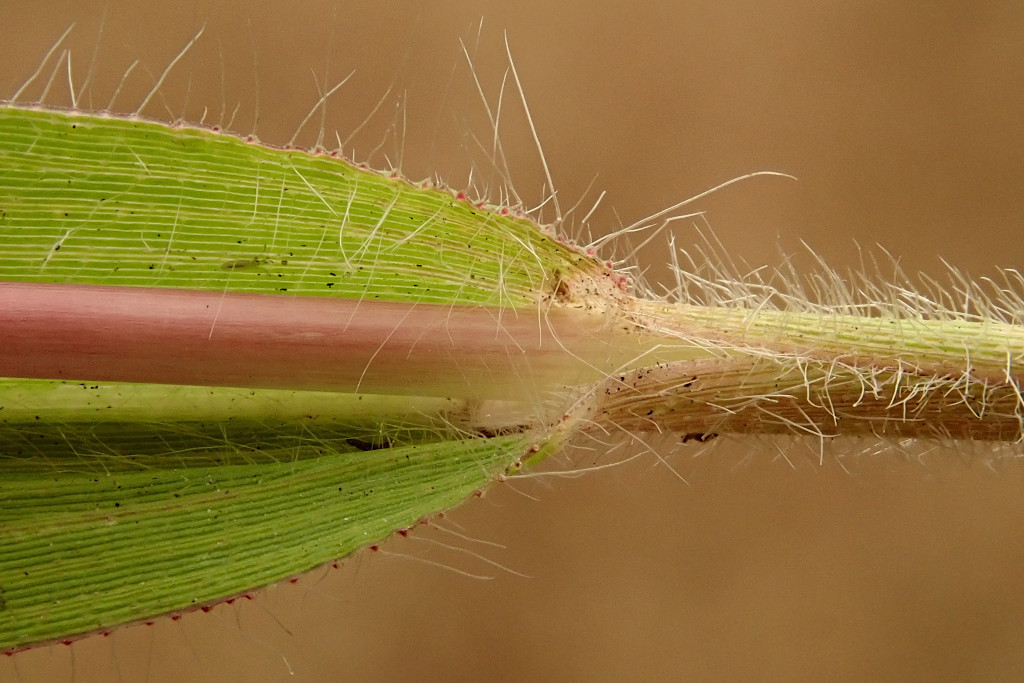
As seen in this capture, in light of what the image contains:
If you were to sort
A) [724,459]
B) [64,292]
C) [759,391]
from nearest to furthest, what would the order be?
[64,292] → [759,391] → [724,459]

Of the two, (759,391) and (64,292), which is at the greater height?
(64,292)

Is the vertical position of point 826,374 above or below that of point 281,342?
below

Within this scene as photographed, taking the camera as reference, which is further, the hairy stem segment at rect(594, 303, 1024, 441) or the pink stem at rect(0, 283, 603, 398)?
the hairy stem segment at rect(594, 303, 1024, 441)

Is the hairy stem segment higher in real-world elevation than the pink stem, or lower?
lower

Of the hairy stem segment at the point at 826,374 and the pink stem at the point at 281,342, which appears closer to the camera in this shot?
the pink stem at the point at 281,342

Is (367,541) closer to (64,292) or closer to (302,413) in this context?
(302,413)

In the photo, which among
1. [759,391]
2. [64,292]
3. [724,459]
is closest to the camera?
[64,292]

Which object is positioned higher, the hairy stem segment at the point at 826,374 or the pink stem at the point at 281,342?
the pink stem at the point at 281,342

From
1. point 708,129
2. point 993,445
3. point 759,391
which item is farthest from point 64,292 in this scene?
point 708,129
